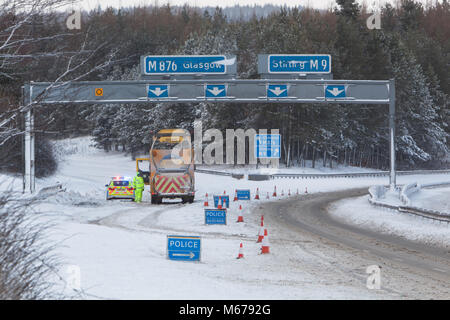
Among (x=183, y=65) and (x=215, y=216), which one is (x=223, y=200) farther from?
(x=183, y=65)

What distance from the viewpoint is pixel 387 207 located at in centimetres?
2755

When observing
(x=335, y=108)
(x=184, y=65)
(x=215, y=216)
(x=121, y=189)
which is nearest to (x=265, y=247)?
(x=215, y=216)

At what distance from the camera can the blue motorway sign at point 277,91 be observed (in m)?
34.8

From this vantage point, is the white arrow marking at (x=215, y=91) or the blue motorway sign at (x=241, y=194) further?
the white arrow marking at (x=215, y=91)

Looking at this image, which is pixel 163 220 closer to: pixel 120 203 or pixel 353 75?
pixel 120 203

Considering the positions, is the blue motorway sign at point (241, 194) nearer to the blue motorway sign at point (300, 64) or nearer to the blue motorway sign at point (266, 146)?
the blue motorway sign at point (300, 64)

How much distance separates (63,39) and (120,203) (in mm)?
26321

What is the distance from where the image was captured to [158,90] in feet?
115

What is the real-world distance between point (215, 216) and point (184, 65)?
14493 mm

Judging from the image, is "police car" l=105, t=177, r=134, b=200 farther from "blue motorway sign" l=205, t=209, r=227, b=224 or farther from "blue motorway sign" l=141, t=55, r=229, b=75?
"blue motorway sign" l=205, t=209, r=227, b=224

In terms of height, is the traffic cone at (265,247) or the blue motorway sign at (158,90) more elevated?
the blue motorway sign at (158,90)

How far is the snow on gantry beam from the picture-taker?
34594 mm

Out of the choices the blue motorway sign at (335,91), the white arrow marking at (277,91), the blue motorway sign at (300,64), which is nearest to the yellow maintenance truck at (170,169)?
the white arrow marking at (277,91)

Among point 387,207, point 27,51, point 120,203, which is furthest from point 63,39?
point 120,203
